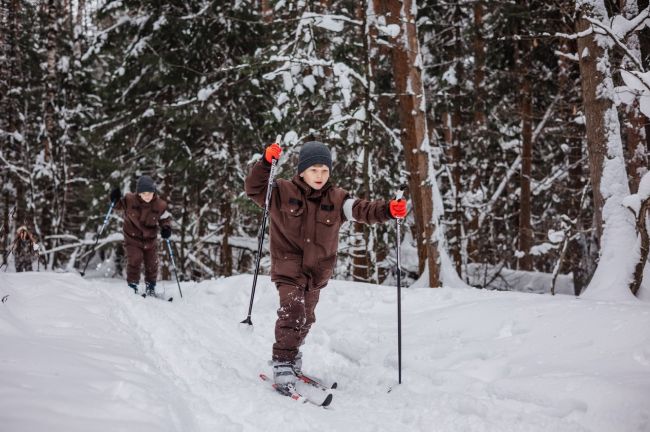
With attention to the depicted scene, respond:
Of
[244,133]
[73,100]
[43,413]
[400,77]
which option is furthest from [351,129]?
[73,100]

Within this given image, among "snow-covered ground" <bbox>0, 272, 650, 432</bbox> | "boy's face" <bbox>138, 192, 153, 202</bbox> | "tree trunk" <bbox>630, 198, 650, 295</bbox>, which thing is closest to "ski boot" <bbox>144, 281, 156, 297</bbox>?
"boy's face" <bbox>138, 192, 153, 202</bbox>

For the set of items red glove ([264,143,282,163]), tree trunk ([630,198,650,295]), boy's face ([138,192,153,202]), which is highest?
red glove ([264,143,282,163])

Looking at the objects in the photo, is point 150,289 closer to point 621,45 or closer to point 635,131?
point 621,45

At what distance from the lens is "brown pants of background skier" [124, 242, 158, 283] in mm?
8289

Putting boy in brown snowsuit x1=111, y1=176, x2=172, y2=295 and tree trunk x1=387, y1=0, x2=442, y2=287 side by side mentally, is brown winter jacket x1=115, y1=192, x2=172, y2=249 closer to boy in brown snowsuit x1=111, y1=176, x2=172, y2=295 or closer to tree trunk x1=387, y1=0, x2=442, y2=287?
boy in brown snowsuit x1=111, y1=176, x2=172, y2=295

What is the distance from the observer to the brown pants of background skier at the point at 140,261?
8.29 meters

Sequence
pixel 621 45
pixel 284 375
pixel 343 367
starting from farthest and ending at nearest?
1. pixel 343 367
2. pixel 621 45
3. pixel 284 375

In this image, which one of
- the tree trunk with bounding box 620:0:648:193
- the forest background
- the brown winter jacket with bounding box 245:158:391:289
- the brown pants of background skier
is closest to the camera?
the brown winter jacket with bounding box 245:158:391:289

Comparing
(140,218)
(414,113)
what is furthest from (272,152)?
(140,218)

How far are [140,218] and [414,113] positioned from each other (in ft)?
17.4

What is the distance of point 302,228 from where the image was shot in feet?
13.5

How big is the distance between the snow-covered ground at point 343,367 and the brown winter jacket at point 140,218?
277cm

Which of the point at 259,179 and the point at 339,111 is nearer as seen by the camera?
the point at 259,179

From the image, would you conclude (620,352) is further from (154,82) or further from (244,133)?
(154,82)
